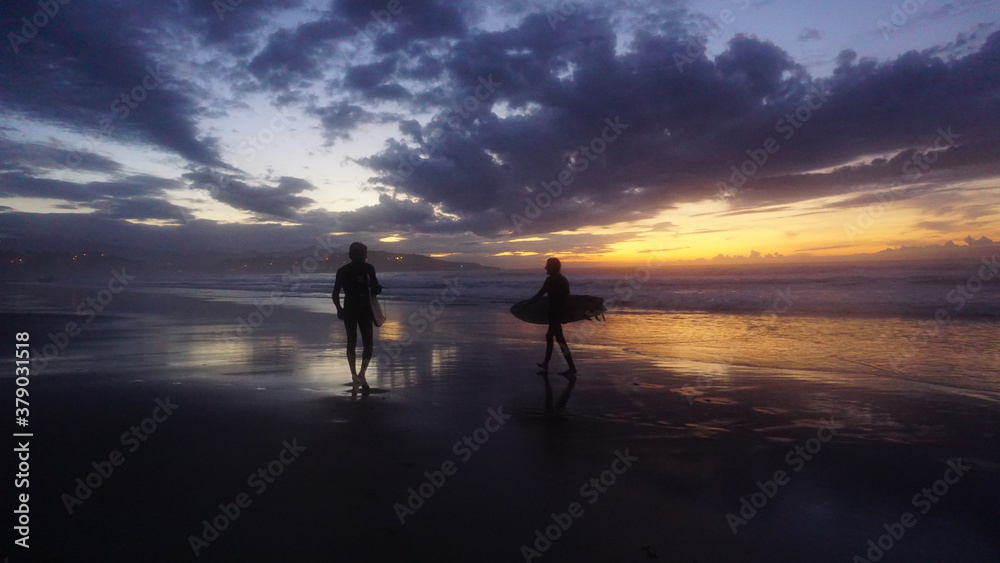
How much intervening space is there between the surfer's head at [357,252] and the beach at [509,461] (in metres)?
2.10

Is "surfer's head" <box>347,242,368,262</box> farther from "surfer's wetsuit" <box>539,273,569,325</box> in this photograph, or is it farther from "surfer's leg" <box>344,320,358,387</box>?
"surfer's wetsuit" <box>539,273,569,325</box>

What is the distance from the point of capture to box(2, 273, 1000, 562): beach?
356 centimetres

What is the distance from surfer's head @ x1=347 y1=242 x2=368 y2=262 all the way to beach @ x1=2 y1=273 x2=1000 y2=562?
2.10 meters

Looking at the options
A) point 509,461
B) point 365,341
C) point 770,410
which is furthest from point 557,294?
point 509,461

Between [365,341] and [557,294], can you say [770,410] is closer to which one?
[557,294]

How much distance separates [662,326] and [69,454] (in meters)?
16.5

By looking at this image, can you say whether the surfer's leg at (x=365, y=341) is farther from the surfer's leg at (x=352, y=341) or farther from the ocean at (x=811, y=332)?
the ocean at (x=811, y=332)

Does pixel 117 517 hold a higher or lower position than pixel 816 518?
higher

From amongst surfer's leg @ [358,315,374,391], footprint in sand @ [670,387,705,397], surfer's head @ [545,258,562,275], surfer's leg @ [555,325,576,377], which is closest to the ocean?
footprint in sand @ [670,387,705,397]

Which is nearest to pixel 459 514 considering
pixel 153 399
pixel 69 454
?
pixel 69 454

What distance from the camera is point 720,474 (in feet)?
15.6

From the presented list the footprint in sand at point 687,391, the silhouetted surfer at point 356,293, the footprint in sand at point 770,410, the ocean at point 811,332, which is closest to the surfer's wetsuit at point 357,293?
the silhouetted surfer at point 356,293

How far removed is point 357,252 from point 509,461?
4.47 metres

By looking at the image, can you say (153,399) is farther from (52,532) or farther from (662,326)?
(662,326)
